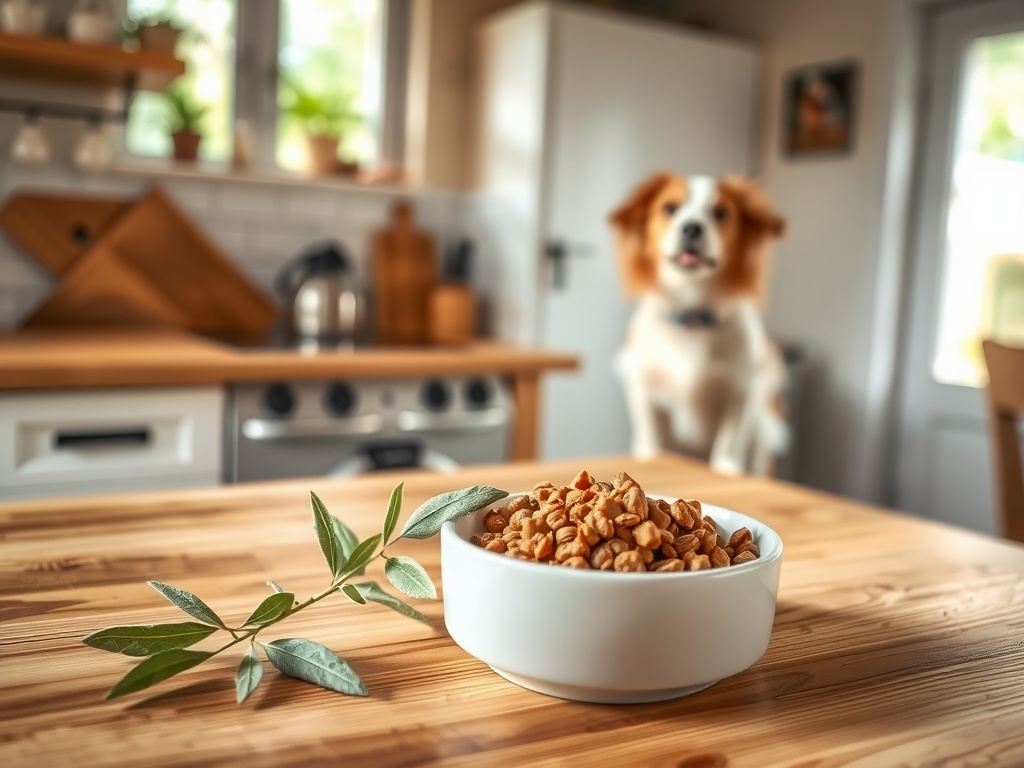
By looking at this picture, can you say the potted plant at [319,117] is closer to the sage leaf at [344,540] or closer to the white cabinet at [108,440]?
the white cabinet at [108,440]

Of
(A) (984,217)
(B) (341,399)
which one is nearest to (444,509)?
(B) (341,399)

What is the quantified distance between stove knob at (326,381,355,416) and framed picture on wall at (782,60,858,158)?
1939mm

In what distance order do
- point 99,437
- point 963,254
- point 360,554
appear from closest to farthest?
point 360,554
point 99,437
point 963,254

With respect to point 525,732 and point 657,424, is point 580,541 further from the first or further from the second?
point 657,424

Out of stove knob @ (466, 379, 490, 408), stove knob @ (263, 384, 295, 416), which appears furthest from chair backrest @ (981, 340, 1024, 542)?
stove knob @ (263, 384, 295, 416)

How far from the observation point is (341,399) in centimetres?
213

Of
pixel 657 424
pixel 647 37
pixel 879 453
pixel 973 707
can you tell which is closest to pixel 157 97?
pixel 647 37

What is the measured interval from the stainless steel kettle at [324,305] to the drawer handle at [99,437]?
58 cm

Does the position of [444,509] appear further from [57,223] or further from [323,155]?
[323,155]

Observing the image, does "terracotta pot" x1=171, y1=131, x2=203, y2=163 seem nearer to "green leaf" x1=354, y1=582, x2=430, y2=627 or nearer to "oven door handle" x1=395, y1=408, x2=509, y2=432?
"oven door handle" x1=395, y1=408, x2=509, y2=432

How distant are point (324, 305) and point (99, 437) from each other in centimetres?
76

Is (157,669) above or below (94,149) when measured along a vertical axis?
below

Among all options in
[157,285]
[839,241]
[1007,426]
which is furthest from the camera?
[839,241]

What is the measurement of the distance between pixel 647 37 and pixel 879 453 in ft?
5.05
